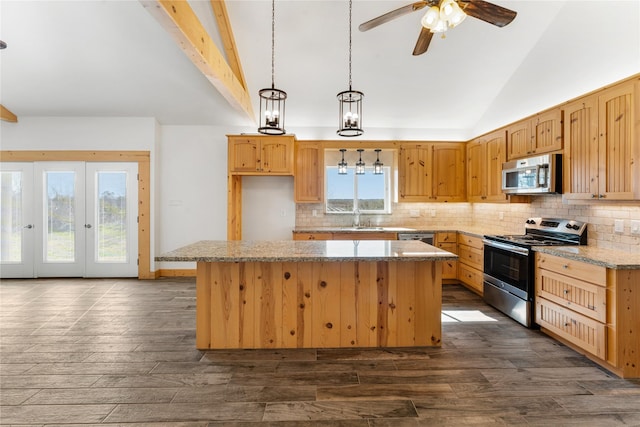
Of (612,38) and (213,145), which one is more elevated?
(612,38)

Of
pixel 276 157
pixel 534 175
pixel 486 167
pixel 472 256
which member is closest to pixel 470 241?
pixel 472 256

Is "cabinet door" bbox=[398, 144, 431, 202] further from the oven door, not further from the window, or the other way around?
the oven door

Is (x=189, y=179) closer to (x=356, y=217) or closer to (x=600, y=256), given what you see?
(x=356, y=217)

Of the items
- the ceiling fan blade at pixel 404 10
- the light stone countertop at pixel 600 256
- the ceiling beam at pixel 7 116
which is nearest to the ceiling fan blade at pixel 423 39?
the ceiling fan blade at pixel 404 10

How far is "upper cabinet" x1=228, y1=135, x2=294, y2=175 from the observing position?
5.17m

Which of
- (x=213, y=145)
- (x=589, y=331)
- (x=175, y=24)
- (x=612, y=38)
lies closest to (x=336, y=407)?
(x=589, y=331)

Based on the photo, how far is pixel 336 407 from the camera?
2051 millimetres

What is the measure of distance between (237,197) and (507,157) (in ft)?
13.9

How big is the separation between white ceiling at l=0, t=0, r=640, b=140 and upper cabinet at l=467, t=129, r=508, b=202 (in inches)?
16.4

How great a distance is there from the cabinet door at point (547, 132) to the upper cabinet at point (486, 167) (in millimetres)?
594

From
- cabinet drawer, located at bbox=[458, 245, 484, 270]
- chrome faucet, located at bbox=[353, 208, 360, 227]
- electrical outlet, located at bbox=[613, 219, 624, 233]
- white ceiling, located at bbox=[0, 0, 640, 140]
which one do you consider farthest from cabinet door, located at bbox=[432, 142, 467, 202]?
electrical outlet, located at bbox=[613, 219, 624, 233]

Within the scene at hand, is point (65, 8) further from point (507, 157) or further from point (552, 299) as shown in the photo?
point (552, 299)

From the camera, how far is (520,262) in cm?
341

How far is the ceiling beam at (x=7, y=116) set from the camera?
5102 mm
